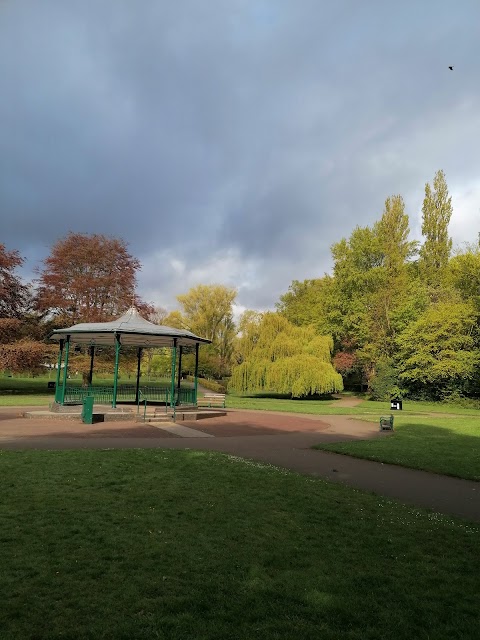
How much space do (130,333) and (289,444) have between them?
9304 millimetres

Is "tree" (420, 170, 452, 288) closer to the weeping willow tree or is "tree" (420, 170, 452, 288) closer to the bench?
Answer: the weeping willow tree

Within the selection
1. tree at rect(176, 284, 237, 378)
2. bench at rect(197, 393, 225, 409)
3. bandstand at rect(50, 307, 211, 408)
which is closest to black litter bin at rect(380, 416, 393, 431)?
bandstand at rect(50, 307, 211, 408)

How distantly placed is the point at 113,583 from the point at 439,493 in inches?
253

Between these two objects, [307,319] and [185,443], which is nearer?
[185,443]

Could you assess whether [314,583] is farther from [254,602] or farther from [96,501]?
[96,501]

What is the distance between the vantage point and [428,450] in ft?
41.9

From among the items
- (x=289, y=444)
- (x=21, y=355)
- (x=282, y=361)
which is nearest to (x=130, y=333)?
(x=289, y=444)

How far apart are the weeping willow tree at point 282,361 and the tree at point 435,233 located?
22.9 meters

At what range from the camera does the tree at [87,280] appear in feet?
115

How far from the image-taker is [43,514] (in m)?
6.07

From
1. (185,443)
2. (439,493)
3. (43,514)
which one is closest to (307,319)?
(185,443)

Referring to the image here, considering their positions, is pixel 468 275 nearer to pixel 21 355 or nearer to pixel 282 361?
pixel 282 361

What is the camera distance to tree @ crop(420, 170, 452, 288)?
52947 mm

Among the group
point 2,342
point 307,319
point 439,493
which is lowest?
point 439,493
